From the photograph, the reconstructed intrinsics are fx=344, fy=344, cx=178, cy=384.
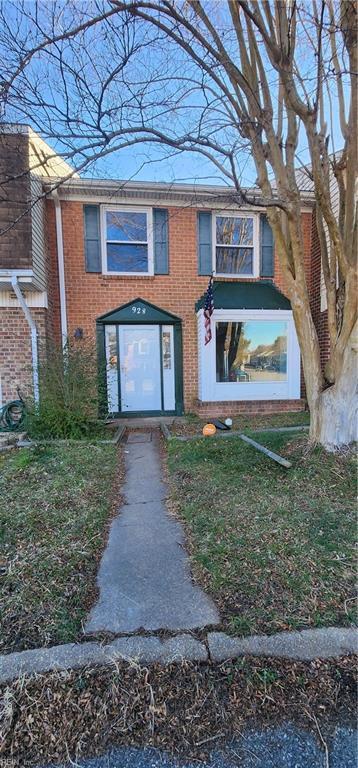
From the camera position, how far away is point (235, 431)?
19.9 feet

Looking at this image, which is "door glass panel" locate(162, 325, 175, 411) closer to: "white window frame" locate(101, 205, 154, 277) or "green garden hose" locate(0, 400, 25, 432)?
"white window frame" locate(101, 205, 154, 277)

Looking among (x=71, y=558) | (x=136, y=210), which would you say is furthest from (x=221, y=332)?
(x=71, y=558)

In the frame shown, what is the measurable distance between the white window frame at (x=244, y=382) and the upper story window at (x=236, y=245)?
127 centimetres

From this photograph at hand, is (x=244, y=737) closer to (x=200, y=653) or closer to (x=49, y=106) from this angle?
(x=200, y=653)

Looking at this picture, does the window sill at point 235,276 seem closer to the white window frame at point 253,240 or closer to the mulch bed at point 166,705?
the white window frame at point 253,240

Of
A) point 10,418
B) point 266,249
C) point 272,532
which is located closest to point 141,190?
point 266,249

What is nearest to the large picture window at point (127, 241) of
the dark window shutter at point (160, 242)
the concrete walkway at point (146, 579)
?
the dark window shutter at point (160, 242)

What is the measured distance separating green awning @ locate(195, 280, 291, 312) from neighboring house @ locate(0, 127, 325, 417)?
31mm

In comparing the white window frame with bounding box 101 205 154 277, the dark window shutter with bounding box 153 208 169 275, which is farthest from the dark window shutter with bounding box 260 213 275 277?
the white window frame with bounding box 101 205 154 277

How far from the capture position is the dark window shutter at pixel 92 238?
767 cm

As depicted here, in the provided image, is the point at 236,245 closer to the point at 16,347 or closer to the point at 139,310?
the point at 139,310

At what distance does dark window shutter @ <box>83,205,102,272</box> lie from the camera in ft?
25.2

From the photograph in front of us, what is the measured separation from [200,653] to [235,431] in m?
4.52

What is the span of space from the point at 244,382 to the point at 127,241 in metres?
4.23
